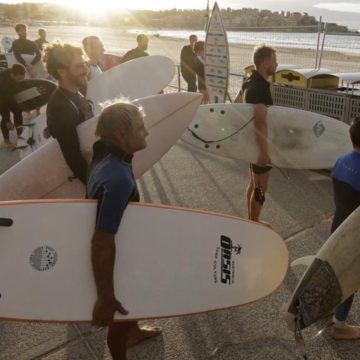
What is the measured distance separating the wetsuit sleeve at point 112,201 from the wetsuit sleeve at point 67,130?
1087mm

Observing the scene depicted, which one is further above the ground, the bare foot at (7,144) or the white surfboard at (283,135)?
the white surfboard at (283,135)

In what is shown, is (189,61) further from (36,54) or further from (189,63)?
(36,54)

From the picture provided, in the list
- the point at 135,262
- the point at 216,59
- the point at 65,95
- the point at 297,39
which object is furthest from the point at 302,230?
the point at 297,39

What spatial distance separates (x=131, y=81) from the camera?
252 inches

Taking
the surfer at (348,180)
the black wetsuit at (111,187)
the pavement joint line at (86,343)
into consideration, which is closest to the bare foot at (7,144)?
the pavement joint line at (86,343)

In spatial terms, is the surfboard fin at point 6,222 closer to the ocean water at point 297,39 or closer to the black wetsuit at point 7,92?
the black wetsuit at point 7,92

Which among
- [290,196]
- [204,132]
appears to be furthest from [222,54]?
[290,196]

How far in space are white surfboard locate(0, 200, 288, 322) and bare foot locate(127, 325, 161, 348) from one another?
428 millimetres

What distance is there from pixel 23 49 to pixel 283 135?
21.7ft

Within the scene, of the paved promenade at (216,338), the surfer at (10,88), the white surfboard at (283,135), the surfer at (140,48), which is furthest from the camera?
the surfer at (140,48)

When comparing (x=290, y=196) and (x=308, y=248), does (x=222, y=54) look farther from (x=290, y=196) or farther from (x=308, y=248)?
(x=308, y=248)

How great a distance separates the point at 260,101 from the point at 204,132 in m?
1.70

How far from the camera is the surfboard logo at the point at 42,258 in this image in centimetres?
229

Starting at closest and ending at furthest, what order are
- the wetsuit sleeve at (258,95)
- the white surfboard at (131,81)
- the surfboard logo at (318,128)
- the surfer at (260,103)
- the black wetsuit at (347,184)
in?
1. the black wetsuit at (347,184)
2. the surfer at (260,103)
3. the wetsuit sleeve at (258,95)
4. the surfboard logo at (318,128)
5. the white surfboard at (131,81)
